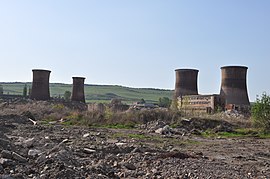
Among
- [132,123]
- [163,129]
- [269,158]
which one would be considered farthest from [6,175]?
[132,123]

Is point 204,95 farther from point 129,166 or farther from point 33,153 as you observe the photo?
point 33,153

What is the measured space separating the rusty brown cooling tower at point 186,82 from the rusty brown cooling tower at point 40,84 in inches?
431

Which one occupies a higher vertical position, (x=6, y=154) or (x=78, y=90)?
(x=78, y=90)

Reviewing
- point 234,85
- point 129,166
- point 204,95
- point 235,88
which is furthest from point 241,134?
point 129,166

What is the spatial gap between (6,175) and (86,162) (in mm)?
2398

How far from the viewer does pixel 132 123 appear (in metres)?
24.2

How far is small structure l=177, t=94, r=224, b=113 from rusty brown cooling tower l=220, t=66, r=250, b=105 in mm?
677

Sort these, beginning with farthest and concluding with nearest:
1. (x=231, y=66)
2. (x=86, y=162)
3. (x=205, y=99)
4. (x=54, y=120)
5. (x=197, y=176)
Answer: (x=205, y=99) < (x=231, y=66) < (x=54, y=120) < (x=86, y=162) < (x=197, y=176)

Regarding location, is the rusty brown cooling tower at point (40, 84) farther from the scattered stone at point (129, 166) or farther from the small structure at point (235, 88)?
the scattered stone at point (129, 166)

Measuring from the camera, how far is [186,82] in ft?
112

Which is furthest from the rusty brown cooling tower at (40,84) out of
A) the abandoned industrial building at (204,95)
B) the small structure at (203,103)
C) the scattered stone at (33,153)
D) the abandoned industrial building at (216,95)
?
the scattered stone at (33,153)

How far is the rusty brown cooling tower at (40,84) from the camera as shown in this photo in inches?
1379

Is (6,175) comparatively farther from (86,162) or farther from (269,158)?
(269,158)

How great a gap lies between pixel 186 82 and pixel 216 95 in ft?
8.91
